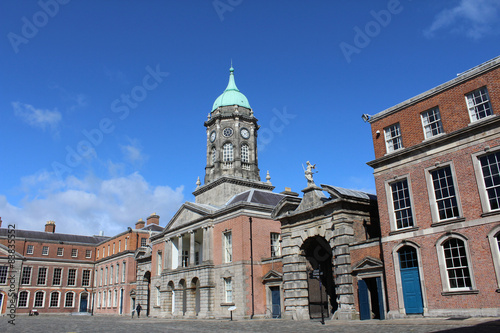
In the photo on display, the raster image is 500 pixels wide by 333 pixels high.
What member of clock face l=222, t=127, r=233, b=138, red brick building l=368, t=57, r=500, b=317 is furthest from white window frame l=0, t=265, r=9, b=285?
red brick building l=368, t=57, r=500, b=317

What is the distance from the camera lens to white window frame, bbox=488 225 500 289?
16.4 metres

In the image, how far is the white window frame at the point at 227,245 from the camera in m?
35.1

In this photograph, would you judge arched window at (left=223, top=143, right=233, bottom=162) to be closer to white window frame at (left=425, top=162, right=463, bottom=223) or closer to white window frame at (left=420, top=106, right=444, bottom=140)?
white window frame at (left=420, top=106, right=444, bottom=140)

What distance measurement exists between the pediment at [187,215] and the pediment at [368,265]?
58.6 ft

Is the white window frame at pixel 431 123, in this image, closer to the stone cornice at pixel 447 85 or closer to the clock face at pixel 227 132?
the stone cornice at pixel 447 85

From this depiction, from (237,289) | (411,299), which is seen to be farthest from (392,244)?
(237,289)

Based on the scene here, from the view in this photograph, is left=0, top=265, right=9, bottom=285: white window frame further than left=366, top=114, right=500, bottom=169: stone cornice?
Yes

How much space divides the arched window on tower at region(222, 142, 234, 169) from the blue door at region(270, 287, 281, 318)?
17.3 metres

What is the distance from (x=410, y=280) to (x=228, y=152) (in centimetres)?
2951

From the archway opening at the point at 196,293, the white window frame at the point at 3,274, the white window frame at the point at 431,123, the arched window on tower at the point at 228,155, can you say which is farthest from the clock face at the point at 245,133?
the white window frame at the point at 3,274

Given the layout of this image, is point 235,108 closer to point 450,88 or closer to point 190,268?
point 190,268

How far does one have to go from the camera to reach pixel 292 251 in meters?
27.1

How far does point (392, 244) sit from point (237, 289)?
1555cm

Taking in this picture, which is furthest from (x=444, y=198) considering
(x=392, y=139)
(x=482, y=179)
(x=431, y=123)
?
(x=392, y=139)
